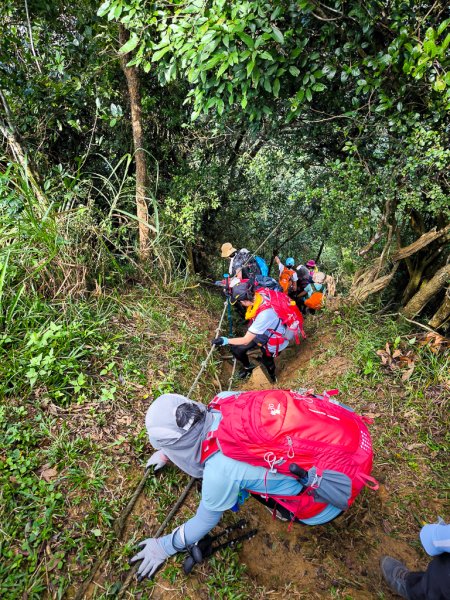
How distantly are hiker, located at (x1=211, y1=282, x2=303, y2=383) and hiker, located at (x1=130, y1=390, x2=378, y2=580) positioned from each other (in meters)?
2.22

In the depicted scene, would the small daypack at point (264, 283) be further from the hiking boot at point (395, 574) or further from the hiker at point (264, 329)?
the hiking boot at point (395, 574)

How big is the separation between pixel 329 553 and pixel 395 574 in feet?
1.73

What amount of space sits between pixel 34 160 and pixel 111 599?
5.35m

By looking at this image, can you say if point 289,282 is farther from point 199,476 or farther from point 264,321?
point 199,476

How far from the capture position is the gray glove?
8.00 ft

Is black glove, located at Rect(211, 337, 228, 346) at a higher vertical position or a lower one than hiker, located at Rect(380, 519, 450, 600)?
Answer: lower

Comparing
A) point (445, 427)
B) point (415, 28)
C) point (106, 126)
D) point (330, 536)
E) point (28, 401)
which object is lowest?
point (330, 536)

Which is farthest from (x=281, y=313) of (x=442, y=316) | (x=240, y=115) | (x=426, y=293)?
(x=240, y=115)

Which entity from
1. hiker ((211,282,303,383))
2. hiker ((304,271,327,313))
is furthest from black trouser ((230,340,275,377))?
hiker ((304,271,327,313))

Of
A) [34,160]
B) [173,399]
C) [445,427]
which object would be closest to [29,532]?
[173,399]

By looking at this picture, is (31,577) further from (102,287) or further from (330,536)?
(102,287)

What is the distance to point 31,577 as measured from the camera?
2250 mm

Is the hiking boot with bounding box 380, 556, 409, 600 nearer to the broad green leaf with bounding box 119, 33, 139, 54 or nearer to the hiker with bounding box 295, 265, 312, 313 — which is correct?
the hiker with bounding box 295, 265, 312, 313

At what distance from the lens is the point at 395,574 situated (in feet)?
8.79
